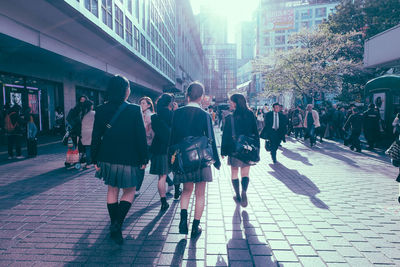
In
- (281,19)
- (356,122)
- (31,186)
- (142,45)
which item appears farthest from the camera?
(281,19)

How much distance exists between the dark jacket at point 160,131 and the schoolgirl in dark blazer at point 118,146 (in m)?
1.30

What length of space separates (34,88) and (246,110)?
535 inches

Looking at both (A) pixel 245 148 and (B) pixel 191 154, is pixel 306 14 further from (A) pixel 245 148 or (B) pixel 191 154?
(B) pixel 191 154

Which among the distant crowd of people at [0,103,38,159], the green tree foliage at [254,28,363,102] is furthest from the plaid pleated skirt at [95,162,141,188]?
the green tree foliage at [254,28,363,102]

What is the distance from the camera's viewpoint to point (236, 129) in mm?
4586

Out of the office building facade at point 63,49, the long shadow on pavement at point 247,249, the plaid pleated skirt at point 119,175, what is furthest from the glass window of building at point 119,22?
the long shadow on pavement at point 247,249

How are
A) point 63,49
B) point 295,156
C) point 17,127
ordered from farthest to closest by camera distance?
point 63,49, point 295,156, point 17,127

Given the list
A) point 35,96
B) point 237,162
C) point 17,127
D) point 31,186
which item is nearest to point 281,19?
point 35,96

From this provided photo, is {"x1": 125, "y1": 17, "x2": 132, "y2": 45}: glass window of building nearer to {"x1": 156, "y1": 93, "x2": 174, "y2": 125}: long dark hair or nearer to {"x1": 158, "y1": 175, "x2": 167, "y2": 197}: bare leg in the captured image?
{"x1": 156, "y1": 93, "x2": 174, "y2": 125}: long dark hair

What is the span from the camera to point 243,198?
182 inches

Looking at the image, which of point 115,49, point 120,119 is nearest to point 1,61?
point 115,49

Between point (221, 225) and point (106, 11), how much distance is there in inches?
618

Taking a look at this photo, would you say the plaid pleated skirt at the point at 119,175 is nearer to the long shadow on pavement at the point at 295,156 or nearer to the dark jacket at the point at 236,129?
the dark jacket at the point at 236,129

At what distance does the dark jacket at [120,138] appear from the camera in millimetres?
3195
